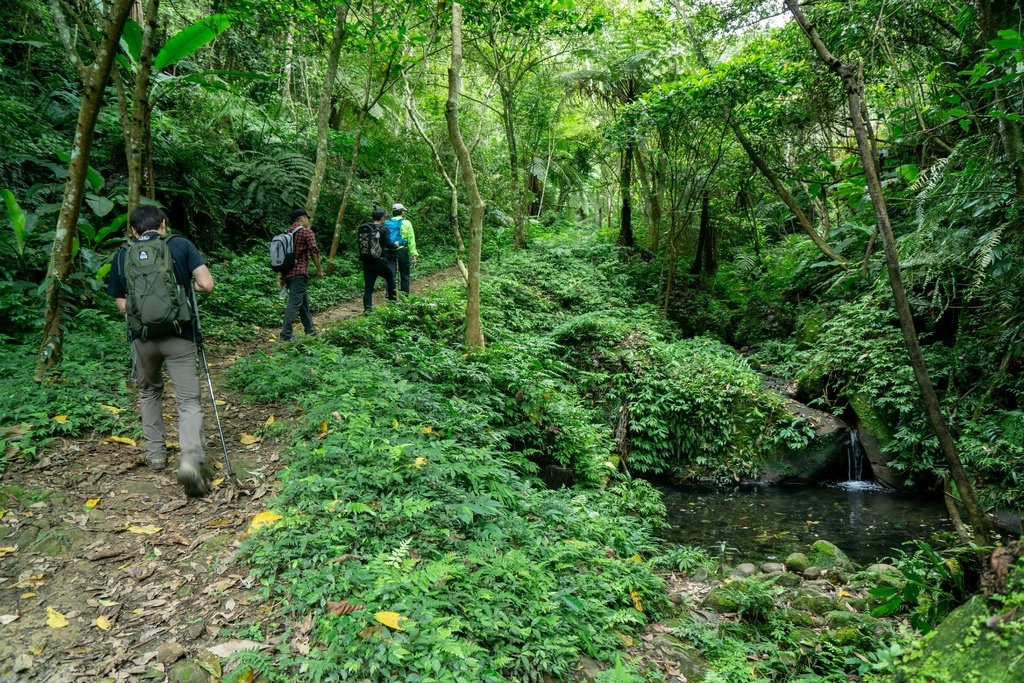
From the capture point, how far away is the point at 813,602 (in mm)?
5988

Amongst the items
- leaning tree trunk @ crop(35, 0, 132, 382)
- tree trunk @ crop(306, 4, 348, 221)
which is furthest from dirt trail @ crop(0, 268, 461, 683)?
tree trunk @ crop(306, 4, 348, 221)

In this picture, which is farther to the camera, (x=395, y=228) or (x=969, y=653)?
(x=395, y=228)

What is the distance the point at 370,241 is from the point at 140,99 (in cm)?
415

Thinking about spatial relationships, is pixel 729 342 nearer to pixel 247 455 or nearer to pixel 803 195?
pixel 803 195

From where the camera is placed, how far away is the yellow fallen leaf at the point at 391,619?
326 centimetres

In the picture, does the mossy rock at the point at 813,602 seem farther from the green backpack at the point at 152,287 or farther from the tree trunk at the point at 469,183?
the green backpack at the point at 152,287

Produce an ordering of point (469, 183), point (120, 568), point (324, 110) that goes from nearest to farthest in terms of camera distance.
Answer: point (120, 568), point (469, 183), point (324, 110)

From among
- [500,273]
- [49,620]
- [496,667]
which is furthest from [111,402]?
[500,273]

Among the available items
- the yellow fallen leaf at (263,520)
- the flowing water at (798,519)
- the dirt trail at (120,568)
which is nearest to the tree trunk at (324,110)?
the dirt trail at (120,568)

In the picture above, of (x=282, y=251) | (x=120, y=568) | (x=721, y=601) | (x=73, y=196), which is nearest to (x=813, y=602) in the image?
(x=721, y=601)

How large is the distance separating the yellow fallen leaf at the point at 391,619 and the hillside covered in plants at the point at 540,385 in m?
0.02

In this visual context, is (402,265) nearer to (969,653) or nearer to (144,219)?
(144,219)

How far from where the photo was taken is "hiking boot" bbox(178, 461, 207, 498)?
470 centimetres

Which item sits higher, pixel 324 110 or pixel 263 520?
pixel 324 110
